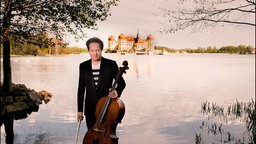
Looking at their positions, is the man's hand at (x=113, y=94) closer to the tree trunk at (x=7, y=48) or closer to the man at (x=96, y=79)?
the man at (x=96, y=79)

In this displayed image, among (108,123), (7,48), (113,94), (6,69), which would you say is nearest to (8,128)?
(6,69)

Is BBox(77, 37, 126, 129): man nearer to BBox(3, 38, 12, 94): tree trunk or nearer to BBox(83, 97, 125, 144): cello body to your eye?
BBox(83, 97, 125, 144): cello body

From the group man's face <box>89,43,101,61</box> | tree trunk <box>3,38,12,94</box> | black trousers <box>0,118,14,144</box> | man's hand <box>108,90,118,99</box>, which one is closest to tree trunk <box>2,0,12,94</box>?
tree trunk <box>3,38,12,94</box>

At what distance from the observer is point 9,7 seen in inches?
731

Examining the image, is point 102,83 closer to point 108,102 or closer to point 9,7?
point 108,102

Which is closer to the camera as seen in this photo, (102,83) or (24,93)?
(102,83)

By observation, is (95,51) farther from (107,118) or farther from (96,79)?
(107,118)

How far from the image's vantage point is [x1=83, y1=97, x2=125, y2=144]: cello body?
6.82m

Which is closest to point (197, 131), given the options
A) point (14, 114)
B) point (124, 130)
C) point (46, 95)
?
point (124, 130)

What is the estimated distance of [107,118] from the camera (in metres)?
6.94

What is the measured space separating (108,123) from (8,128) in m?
10.0

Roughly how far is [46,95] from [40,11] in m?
10.2

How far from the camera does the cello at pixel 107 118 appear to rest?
6.82 meters

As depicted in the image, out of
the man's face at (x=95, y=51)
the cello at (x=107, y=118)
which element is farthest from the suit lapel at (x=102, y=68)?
the cello at (x=107, y=118)
